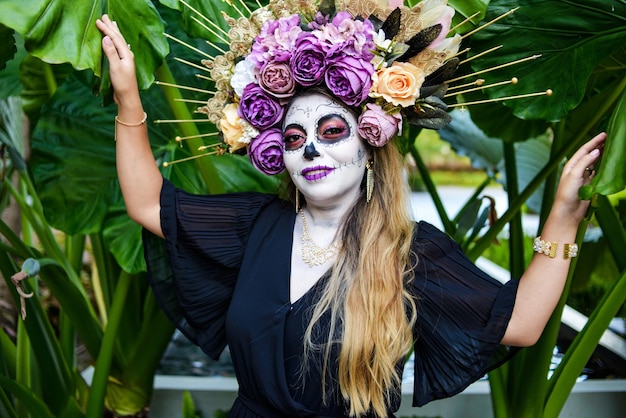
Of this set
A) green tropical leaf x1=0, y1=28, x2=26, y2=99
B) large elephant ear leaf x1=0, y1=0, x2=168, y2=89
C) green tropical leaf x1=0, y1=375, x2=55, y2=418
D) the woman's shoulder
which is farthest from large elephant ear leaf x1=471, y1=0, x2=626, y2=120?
green tropical leaf x1=0, y1=28, x2=26, y2=99

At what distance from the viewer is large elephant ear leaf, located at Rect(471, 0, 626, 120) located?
161cm

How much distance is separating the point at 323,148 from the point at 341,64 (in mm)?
137

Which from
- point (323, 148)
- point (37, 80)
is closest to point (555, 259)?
point (323, 148)

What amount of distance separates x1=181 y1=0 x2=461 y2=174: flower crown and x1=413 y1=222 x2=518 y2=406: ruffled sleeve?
22cm

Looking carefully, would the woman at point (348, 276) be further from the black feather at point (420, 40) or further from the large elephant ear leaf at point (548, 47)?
the large elephant ear leaf at point (548, 47)

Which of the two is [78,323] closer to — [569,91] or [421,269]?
[421,269]

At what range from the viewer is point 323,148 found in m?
1.34

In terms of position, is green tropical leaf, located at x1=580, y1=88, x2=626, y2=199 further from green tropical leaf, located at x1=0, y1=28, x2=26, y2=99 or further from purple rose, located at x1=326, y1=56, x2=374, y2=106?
green tropical leaf, located at x1=0, y1=28, x2=26, y2=99

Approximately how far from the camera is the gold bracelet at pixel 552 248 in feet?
4.24

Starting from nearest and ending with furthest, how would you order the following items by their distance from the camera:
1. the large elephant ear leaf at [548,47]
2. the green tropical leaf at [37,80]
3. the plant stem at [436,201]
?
1. the large elephant ear leaf at [548,47]
2. the plant stem at [436,201]
3. the green tropical leaf at [37,80]

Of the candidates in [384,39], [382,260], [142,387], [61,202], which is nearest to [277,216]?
[382,260]

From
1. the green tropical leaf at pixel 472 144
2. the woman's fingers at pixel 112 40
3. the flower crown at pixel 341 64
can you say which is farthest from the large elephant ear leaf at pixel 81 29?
the green tropical leaf at pixel 472 144

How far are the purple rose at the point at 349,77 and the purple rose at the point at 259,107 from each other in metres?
0.11

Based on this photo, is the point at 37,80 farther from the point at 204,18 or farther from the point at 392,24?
the point at 392,24
